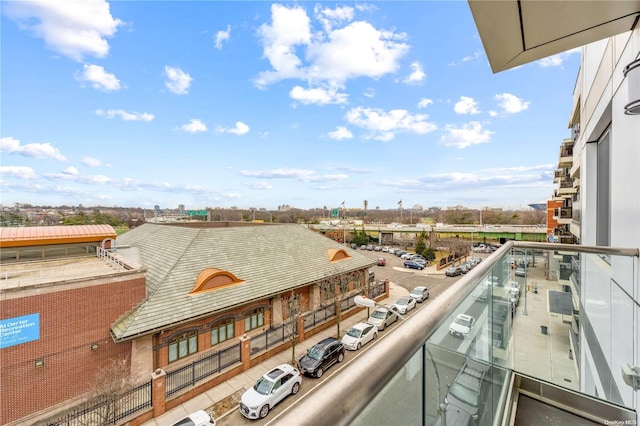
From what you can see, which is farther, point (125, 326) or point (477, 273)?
point (125, 326)

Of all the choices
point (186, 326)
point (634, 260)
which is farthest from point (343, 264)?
point (634, 260)

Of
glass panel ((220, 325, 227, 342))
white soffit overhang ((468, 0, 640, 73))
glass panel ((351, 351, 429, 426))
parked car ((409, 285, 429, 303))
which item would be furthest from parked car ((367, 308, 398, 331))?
glass panel ((351, 351, 429, 426))

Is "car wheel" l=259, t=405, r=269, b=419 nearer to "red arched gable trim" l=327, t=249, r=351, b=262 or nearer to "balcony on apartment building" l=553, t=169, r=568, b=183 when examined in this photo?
"red arched gable trim" l=327, t=249, r=351, b=262

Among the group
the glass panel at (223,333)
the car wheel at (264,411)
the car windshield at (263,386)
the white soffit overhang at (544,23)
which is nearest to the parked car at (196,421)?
the car wheel at (264,411)

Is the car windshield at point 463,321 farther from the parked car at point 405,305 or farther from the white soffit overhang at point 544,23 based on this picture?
the parked car at point 405,305

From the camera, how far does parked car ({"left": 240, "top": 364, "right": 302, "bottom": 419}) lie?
8.32m

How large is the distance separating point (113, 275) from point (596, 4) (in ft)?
39.8

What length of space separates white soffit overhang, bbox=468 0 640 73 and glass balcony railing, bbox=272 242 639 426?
167 centimetres

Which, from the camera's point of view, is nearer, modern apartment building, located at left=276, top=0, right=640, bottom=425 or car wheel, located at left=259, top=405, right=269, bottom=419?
modern apartment building, located at left=276, top=0, right=640, bottom=425

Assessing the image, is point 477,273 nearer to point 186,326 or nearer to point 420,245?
point 186,326

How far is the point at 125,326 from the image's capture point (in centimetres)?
920

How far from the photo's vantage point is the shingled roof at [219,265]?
10.2 m

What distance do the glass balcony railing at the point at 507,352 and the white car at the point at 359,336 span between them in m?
Result: 8.02

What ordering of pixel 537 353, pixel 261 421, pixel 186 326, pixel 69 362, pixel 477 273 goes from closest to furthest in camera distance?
pixel 477 273 < pixel 537 353 < pixel 261 421 < pixel 69 362 < pixel 186 326
